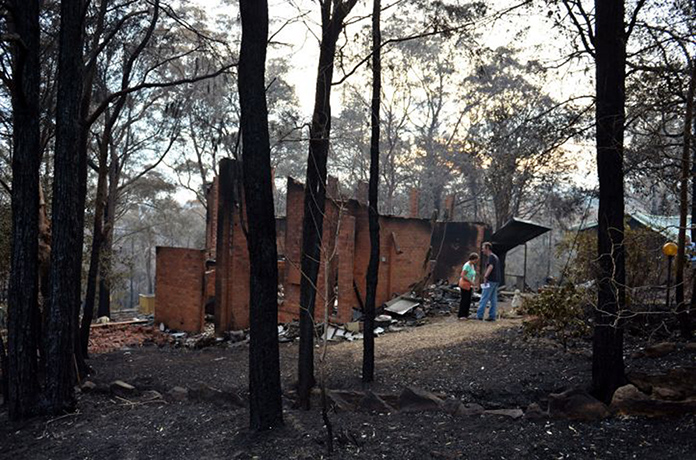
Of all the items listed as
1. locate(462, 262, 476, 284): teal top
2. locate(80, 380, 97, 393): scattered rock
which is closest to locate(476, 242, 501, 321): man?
locate(462, 262, 476, 284): teal top

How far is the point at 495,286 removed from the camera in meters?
11.5

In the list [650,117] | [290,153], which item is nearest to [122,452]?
[650,117]

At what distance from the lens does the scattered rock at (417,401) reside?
5.77m

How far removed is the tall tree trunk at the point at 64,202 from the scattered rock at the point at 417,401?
14.3 ft

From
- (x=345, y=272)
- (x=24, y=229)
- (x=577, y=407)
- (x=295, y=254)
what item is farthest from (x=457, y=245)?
(x=24, y=229)

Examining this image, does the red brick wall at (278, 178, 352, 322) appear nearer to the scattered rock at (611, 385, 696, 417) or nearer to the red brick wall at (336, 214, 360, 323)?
the red brick wall at (336, 214, 360, 323)

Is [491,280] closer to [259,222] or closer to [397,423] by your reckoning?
[397,423]

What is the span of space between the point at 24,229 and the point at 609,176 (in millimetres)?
7126

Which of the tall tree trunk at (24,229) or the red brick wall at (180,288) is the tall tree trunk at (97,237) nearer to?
the tall tree trunk at (24,229)

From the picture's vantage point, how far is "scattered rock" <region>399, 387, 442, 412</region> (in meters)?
5.77

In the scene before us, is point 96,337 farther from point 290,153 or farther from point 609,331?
point 290,153

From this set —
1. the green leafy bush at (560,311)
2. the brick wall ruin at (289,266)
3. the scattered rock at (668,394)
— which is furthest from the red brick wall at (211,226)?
the scattered rock at (668,394)

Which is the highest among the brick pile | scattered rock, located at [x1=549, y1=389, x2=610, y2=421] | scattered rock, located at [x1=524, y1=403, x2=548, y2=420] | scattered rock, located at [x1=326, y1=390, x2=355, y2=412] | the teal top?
the teal top

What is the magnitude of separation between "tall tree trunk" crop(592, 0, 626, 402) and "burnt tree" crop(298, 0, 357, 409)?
3.02 metres
